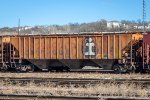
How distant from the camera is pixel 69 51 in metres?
30.7

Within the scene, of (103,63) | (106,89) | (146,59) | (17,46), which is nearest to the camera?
(106,89)

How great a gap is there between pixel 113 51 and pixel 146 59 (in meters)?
2.78

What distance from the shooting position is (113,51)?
2945 centimetres

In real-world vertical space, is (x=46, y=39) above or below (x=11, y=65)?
above

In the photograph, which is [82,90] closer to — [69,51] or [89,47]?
[89,47]

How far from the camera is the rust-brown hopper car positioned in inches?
1148

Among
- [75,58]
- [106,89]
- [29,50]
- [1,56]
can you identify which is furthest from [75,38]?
[106,89]

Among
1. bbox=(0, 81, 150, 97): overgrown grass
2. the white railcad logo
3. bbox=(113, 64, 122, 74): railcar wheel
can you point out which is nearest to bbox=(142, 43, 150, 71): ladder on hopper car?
bbox=(113, 64, 122, 74): railcar wheel

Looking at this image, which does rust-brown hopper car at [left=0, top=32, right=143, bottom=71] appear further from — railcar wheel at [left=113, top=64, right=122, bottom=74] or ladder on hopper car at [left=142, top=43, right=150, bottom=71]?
ladder on hopper car at [left=142, top=43, right=150, bottom=71]

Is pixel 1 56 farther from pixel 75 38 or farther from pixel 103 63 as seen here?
pixel 103 63

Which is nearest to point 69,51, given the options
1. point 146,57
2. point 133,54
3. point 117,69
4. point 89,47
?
point 89,47

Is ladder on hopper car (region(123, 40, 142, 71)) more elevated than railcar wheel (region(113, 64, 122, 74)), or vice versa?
ladder on hopper car (region(123, 40, 142, 71))

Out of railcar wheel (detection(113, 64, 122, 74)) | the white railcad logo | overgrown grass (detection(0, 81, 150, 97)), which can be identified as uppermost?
the white railcad logo

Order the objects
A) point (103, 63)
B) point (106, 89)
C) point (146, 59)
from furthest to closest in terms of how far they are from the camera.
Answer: point (103, 63)
point (146, 59)
point (106, 89)
